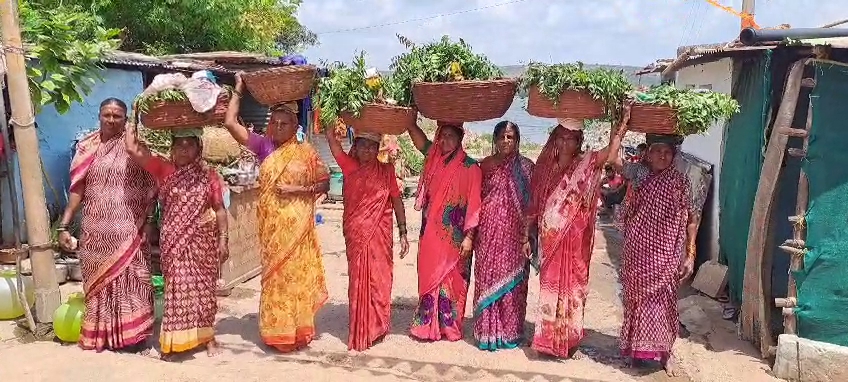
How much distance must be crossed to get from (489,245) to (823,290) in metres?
2.48

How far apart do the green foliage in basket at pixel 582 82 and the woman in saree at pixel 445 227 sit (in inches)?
28.8

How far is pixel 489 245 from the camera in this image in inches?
197

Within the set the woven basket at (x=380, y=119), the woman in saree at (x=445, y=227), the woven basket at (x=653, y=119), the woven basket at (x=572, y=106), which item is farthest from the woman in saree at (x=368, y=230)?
the woven basket at (x=653, y=119)

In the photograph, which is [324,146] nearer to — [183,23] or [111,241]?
[183,23]

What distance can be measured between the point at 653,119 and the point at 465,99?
1267 millimetres

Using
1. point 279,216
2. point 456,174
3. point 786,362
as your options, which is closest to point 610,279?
point 786,362

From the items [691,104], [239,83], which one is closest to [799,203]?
[691,104]

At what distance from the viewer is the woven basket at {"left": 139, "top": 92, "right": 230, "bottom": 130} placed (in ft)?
14.3

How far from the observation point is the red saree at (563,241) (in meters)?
4.73

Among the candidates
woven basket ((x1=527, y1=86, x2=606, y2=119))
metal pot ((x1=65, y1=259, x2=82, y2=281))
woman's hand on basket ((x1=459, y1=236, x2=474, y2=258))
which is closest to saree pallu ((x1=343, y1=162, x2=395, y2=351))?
woman's hand on basket ((x1=459, y1=236, x2=474, y2=258))

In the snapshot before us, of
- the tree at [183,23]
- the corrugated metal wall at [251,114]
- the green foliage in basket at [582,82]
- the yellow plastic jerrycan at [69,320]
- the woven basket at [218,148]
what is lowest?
the yellow plastic jerrycan at [69,320]

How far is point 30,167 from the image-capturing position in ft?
16.5

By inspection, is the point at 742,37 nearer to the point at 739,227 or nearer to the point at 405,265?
the point at 739,227

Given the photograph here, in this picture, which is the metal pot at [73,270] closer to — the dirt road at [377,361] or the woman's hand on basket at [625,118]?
the dirt road at [377,361]
